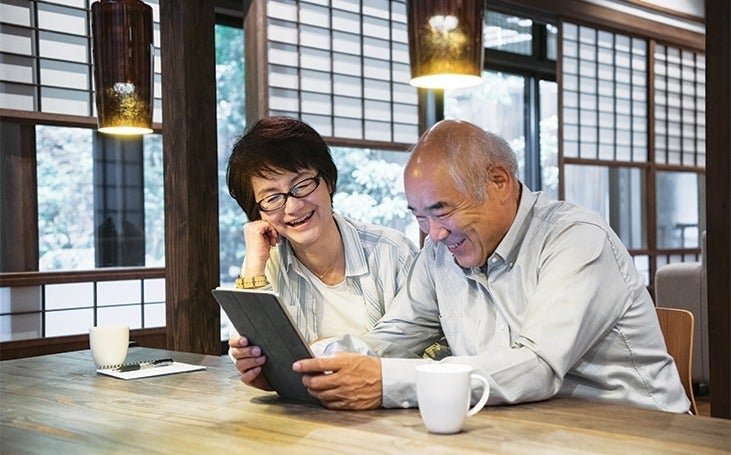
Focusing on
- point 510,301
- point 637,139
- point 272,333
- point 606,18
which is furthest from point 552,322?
point 637,139

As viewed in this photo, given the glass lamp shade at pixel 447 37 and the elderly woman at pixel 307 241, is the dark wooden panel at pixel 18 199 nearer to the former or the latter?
the elderly woman at pixel 307 241

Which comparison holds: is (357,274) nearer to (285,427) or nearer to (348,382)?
(348,382)

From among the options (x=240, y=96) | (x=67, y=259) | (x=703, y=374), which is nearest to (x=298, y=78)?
(x=240, y=96)

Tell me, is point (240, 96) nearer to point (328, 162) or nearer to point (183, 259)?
point (183, 259)

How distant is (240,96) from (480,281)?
3.79 metres

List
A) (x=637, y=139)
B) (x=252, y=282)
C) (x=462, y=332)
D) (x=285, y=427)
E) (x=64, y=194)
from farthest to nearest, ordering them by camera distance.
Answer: (x=637, y=139), (x=64, y=194), (x=252, y=282), (x=462, y=332), (x=285, y=427)

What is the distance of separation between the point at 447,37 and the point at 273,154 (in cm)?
89

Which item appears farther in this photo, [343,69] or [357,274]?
[343,69]

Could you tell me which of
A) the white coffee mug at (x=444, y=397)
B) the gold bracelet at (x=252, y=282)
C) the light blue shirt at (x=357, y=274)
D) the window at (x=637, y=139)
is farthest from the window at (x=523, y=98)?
the white coffee mug at (x=444, y=397)

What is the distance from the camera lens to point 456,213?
1.91m

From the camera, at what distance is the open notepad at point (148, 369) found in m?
2.13

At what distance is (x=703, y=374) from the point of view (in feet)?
16.9

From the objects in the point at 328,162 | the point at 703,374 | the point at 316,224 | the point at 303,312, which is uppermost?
the point at 328,162

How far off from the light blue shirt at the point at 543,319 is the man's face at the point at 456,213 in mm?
34
